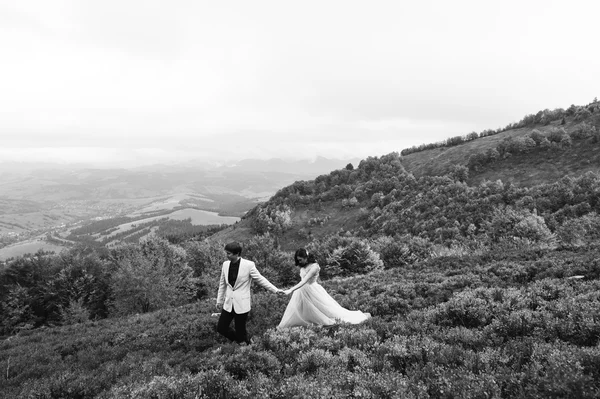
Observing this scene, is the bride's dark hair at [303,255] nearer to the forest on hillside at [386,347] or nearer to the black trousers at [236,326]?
the forest on hillside at [386,347]

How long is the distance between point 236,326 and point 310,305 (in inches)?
106

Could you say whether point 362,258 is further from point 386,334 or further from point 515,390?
point 515,390

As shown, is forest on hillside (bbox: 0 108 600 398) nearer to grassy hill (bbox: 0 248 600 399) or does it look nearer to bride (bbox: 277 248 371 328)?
grassy hill (bbox: 0 248 600 399)

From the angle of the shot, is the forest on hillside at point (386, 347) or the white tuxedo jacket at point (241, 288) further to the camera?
the white tuxedo jacket at point (241, 288)

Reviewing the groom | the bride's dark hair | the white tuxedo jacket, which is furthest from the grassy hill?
the bride's dark hair

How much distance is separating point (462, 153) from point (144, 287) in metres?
89.4

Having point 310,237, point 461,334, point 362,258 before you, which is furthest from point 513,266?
point 310,237

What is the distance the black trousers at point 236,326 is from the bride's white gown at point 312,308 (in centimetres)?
156

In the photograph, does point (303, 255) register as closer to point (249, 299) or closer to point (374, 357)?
point (249, 299)

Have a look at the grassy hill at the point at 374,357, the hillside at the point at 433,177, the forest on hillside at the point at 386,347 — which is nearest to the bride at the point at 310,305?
the forest on hillside at the point at 386,347

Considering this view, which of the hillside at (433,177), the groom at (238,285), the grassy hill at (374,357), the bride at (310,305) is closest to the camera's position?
the grassy hill at (374,357)

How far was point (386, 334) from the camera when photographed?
888 cm

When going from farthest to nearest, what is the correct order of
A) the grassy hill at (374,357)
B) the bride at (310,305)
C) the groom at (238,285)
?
the bride at (310,305)
the groom at (238,285)
the grassy hill at (374,357)

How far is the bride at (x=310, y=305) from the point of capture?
11.0 meters
